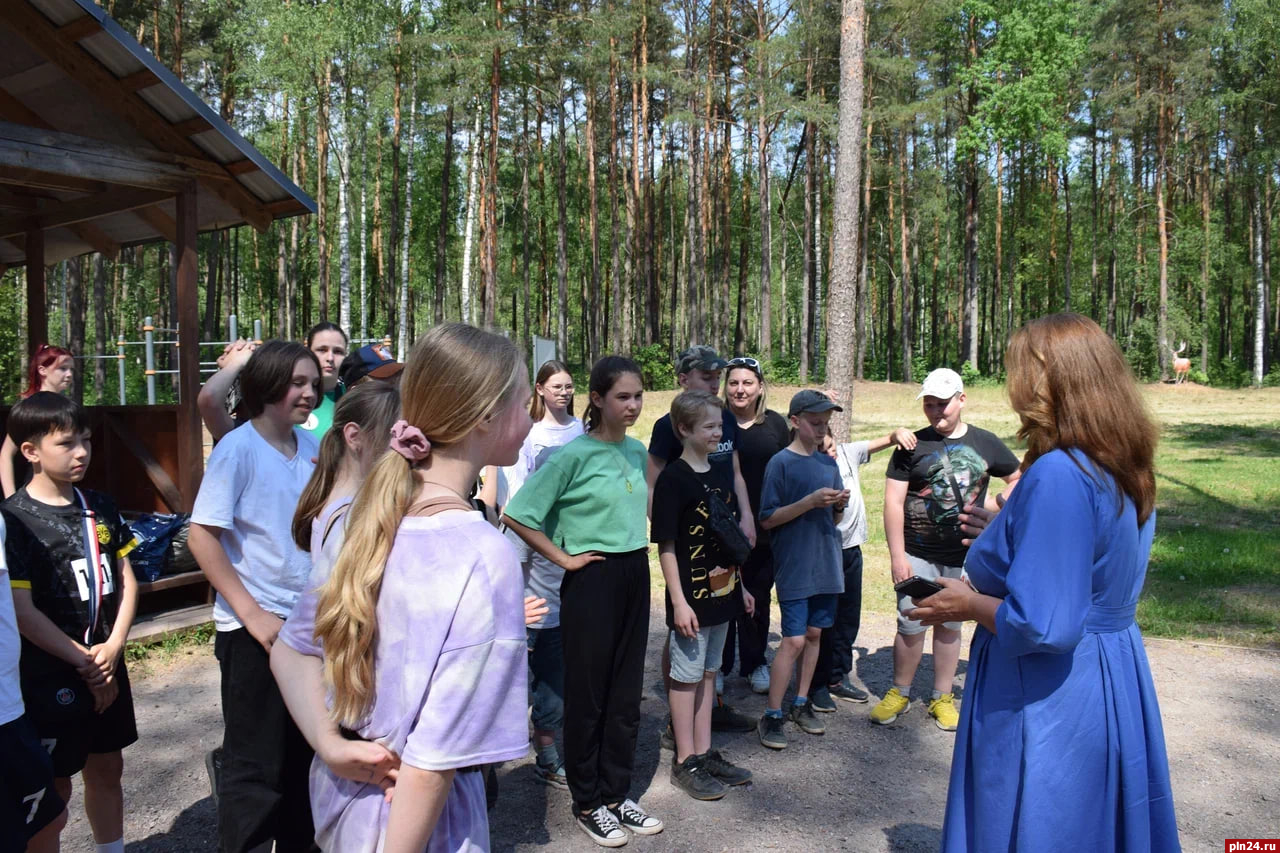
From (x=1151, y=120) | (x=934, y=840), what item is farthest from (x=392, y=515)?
(x=1151, y=120)

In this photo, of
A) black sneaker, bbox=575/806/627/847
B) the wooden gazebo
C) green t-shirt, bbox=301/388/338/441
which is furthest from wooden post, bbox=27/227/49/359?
black sneaker, bbox=575/806/627/847

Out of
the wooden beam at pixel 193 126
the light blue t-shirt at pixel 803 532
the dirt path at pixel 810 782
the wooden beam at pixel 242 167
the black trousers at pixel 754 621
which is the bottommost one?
the dirt path at pixel 810 782

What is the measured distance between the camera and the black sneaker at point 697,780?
13.0ft

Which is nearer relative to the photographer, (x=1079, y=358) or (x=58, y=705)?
(x=1079, y=358)

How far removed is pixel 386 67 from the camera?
1077 inches

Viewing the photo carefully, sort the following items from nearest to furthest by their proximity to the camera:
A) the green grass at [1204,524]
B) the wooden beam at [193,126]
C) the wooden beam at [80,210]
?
the wooden beam at [193,126] → the wooden beam at [80,210] → the green grass at [1204,524]

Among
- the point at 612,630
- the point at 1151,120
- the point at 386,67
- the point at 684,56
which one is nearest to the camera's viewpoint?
the point at 612,630

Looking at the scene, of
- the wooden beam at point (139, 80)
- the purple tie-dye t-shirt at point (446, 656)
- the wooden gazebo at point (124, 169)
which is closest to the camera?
the purple tie-dye t-shirt at point (446, 656)

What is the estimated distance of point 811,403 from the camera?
4.73m

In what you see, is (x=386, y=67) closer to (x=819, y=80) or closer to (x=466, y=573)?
(x=819, y=80)

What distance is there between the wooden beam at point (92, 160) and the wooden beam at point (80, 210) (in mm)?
173

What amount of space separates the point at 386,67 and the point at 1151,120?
2840cm

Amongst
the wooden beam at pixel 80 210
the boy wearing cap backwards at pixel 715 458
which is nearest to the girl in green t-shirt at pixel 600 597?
the boy wearing cap backwards at pixel 715 458

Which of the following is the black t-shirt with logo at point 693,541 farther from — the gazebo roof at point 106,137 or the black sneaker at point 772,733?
the gazebo roof at point 106,137
